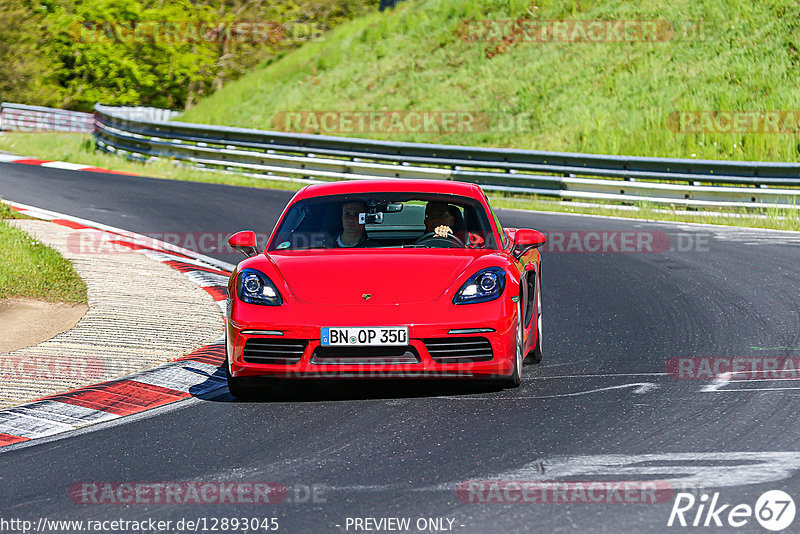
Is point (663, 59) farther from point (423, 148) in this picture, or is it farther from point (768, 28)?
point (423, 148)

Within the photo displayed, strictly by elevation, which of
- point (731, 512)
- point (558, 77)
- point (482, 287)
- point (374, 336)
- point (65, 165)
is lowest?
point (731, 512)

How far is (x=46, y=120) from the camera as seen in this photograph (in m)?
40.4

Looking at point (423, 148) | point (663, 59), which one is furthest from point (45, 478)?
point (663, 59)

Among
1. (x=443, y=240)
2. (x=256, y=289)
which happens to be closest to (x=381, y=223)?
(x=443, y=240)

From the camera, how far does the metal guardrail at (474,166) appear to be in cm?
1923

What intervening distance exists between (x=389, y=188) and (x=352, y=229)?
47 cm

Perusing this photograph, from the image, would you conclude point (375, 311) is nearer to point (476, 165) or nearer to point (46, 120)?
point (476, 165)

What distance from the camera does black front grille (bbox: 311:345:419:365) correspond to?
6453 millimetres

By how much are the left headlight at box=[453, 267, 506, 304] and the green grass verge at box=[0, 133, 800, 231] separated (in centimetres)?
1161

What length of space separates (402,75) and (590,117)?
8.04m

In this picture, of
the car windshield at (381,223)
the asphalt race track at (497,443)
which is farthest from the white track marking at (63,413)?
the car windshield at (381,223)

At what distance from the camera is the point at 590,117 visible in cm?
2878

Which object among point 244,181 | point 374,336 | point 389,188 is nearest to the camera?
point 374,336

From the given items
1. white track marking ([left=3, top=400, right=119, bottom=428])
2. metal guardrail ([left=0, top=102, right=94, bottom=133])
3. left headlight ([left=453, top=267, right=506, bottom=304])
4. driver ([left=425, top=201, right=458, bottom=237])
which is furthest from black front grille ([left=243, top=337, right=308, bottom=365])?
metal guardrail ([left=0, top=102, right=94, bottom=133])
